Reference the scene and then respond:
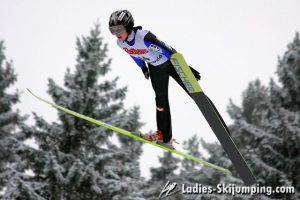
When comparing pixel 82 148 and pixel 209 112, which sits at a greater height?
pixel 82 148

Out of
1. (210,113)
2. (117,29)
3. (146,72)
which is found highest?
(117,29)

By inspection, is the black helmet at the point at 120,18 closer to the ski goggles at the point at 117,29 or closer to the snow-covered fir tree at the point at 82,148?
the ski goggles at the point at 117,29

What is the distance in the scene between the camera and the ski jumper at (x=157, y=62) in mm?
6234

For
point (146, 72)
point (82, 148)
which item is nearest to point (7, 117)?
point (82, 148)

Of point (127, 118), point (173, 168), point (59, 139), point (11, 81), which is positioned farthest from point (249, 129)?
point (173, 168)

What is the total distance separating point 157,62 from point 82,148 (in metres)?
6.68

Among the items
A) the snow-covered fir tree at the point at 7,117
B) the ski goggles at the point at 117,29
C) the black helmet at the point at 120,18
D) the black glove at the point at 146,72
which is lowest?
the black glove at the point at 146,72

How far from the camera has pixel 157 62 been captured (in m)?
6.49

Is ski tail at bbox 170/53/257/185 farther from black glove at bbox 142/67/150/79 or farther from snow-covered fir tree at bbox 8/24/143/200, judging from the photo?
snow-covered fir tree at bbox 8/24/143/200

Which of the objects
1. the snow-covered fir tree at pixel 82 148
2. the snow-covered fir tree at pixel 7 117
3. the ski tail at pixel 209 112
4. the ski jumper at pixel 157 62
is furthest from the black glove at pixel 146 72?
the snow-covered fir tree at pixel 7 117

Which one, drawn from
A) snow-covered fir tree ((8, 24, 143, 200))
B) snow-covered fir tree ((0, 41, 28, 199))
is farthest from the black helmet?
snow-covered fir tree ((0, 41, 28, 199))

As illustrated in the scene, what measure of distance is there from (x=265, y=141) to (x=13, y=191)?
6974 millimetres

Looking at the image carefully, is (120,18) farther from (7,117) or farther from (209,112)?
(7,117)

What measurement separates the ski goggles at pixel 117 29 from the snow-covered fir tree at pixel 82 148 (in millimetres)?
5710
